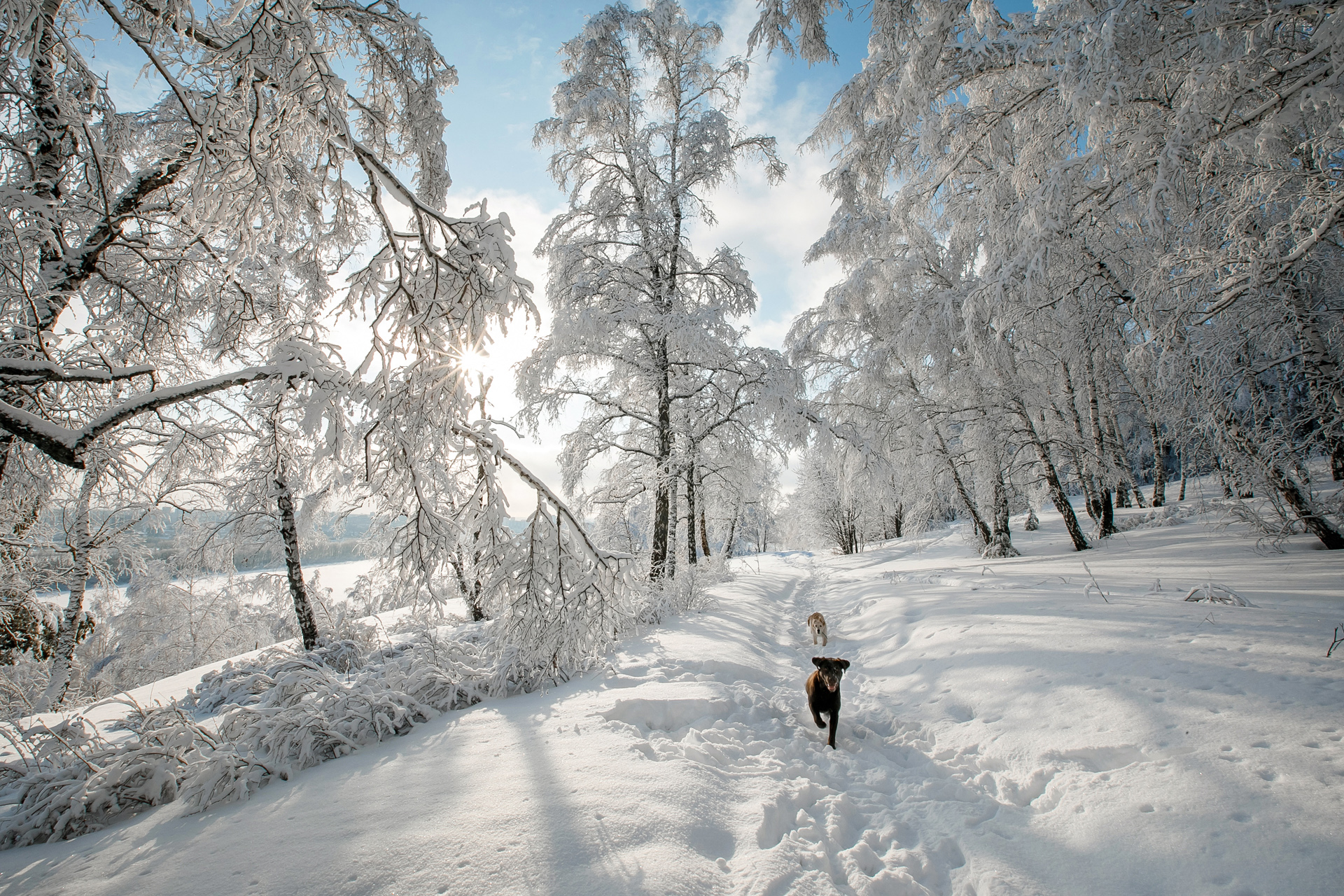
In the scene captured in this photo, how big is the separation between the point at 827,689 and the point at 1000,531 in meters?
9.74

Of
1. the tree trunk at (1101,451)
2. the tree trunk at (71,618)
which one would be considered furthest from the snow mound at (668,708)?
the tree trunk at (1101,451)

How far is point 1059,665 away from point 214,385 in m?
5.95

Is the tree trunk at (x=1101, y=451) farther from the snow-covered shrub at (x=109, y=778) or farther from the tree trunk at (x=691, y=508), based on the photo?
the snow-covered shrub at (x=109, y=778)

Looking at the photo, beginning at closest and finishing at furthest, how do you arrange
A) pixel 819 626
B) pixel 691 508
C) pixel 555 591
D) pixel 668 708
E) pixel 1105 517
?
1. pixel 555 591
2. pixel 668 708
3. pixel 819 626
4. pixel 691 508
5. pixel 1105 517

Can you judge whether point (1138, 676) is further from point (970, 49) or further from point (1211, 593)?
point (970, 49)

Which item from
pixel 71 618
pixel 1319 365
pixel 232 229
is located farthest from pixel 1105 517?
pixel 71 618

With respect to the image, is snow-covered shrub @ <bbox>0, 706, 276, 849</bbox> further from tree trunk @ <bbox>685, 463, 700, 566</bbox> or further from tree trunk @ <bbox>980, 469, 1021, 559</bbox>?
tree trunk @ <bbox>980, 469, 1021, 559</bbox>

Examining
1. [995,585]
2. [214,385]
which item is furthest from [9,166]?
[995,585]

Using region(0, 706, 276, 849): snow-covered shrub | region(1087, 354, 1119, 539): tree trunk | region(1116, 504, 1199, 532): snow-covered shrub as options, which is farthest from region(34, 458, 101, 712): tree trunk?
region(1116, 504, 1199, 532): snow-covered shrub

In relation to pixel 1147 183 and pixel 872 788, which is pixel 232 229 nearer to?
pixel 872 788

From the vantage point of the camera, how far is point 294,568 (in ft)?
25.8

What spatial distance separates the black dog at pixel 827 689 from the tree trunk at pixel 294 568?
27.2ft

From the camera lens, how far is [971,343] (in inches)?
232

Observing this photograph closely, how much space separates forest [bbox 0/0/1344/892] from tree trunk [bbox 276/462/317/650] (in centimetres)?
7
